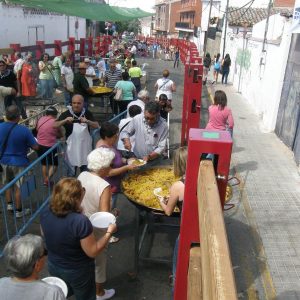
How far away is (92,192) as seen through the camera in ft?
12.3

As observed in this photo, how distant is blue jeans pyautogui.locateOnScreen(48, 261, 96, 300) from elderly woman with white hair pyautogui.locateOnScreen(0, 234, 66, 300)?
2.47 ft

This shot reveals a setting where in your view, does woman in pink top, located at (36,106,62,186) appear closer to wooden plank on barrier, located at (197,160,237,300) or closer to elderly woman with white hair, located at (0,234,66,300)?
elderly woman with white hair, located at (0,234,66,300)

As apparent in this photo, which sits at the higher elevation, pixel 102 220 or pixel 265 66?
pixel 265 66

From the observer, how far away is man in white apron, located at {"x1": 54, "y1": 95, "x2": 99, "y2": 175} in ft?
20.3

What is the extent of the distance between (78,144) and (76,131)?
22 cm

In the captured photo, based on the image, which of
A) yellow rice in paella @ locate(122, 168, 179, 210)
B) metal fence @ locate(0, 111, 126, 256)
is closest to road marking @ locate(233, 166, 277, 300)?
yellow rice in paella @ locate(122, 168, 179, 210)

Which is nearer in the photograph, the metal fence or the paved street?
the paved street

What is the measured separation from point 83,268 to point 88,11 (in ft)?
41.3

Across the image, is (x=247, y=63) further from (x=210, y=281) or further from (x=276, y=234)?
(x=210, y=281)

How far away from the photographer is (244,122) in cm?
1287

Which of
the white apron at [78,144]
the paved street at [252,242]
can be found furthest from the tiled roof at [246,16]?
the white apron at [78,144]

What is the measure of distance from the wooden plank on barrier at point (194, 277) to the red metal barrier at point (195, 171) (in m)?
0.11

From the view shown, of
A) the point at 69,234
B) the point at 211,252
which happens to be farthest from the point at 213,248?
the point at 69,234

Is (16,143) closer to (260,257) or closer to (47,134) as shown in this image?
(47,134)
